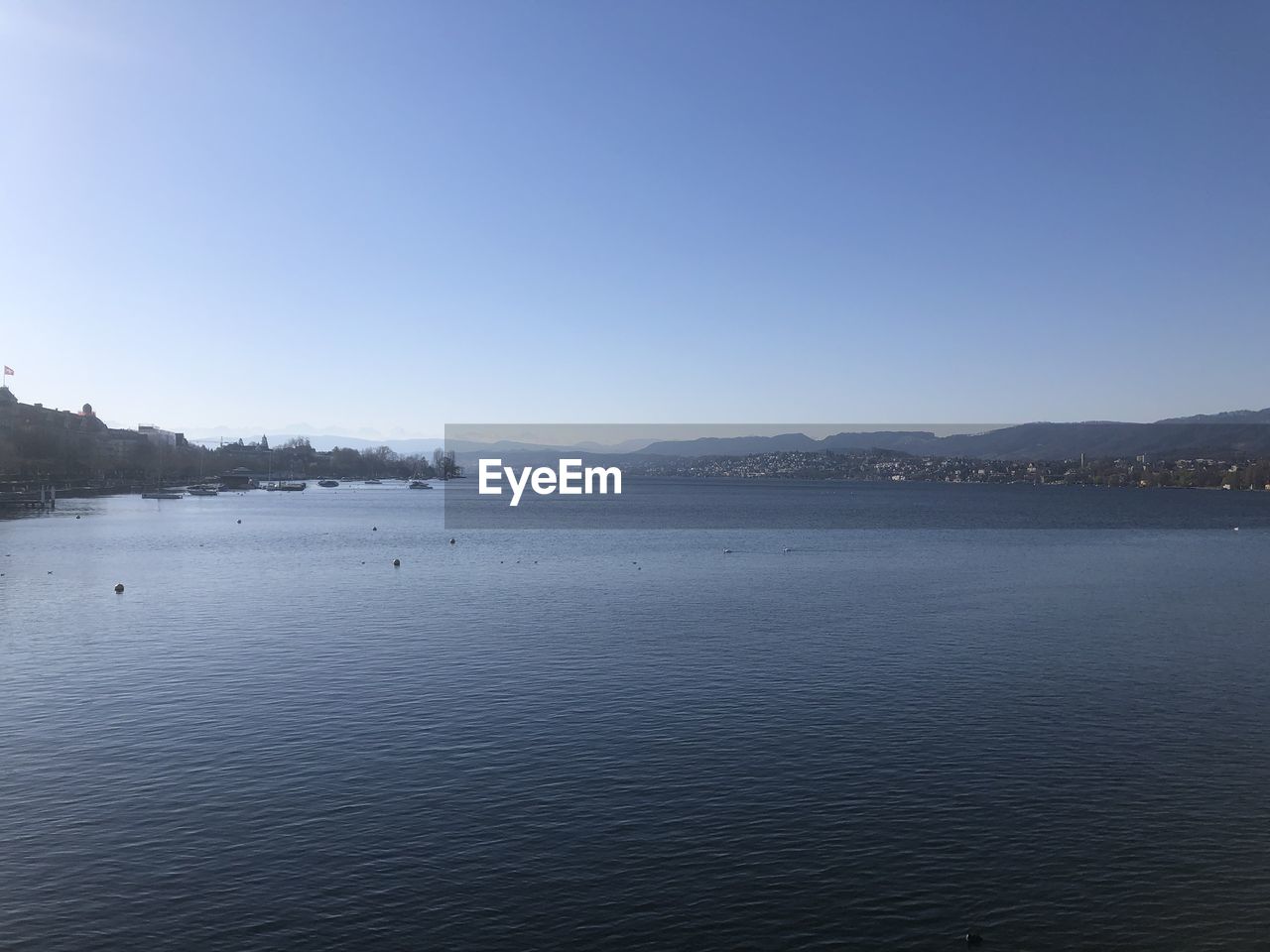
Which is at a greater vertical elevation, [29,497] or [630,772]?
[29,497]

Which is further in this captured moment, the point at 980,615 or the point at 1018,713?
the point at 980,615

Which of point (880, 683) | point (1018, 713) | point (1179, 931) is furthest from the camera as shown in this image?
point (880, 683)

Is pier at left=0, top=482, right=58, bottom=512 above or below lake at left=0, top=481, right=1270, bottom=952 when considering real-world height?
above

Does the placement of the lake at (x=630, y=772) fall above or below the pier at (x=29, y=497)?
below

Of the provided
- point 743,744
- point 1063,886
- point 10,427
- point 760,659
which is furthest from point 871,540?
point 10,427

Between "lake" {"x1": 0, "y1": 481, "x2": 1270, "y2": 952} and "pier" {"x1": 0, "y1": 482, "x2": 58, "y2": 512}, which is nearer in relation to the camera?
"lake" {"x1": 0, "y1": 481, "x2": 1270, "y2": 952}

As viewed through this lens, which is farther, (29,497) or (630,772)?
(29,497)

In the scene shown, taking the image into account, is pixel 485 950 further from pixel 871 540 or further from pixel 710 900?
pixel 871 540

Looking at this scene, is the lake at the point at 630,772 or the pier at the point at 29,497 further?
the pier at the point at 29,497
